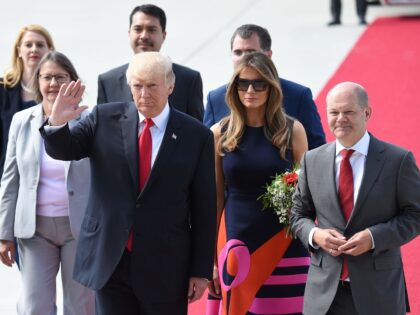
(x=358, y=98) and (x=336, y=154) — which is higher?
(x=358, y=98)

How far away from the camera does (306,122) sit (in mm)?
6184

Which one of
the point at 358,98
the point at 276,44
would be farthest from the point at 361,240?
the point at 276,44

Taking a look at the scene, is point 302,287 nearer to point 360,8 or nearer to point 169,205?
point 169,205

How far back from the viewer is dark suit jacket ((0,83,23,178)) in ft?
23.8

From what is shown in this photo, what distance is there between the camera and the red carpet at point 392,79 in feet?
36.4

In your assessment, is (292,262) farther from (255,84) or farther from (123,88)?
(123,88)

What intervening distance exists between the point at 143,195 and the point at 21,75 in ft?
9.68

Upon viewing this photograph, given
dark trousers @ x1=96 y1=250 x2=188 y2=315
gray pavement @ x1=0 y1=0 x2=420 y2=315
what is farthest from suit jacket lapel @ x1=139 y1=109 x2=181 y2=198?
gray pavement @ x1=0 y1=0 x2=420 y2=315

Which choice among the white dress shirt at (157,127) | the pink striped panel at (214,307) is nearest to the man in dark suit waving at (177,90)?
the pink striped panel at (214,307)

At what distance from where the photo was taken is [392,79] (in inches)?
552

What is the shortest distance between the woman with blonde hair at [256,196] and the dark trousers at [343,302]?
716 millimetres

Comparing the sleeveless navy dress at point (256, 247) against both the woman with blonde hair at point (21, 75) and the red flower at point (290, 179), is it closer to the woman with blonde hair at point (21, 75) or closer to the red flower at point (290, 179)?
the red flower at point (290, 179)

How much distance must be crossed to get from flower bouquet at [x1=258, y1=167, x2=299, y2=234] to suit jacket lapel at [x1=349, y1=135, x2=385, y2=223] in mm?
640

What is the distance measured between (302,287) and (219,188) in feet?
2.51
